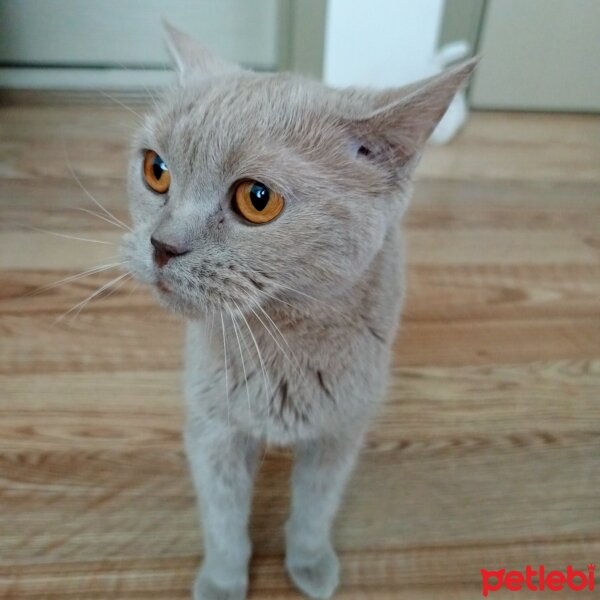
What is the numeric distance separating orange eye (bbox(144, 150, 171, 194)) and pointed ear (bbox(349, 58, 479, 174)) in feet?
0.62

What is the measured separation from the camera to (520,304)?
4.24 ft

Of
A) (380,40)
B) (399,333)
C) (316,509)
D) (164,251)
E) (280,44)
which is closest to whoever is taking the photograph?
(164,251)

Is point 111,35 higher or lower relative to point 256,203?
lower

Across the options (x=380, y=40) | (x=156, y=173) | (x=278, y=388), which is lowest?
Answer: (x=278, y=388)

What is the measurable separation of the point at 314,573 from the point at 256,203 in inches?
19.9

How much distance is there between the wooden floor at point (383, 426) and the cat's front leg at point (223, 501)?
5 cm

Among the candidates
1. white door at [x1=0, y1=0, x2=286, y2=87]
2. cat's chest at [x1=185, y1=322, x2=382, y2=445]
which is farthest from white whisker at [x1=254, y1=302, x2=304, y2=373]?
white door at [x1=0, y1=0, x2=286, y2=87]

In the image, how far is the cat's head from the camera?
58 cm

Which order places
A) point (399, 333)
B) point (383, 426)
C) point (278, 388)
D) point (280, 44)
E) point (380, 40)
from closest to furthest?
point (278, 388) → point (383, 426) → point (399, 333) → point (380, 40) → point (280, 44)

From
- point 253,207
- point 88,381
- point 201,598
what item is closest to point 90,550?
point 201,598

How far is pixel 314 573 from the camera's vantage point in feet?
2.72

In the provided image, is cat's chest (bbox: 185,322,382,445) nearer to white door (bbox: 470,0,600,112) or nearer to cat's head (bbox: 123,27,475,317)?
cat's head (bbox: 123,27,475,317)

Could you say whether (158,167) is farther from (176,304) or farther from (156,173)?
(176,304)

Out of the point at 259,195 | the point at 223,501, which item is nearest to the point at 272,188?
the point at 259,195
